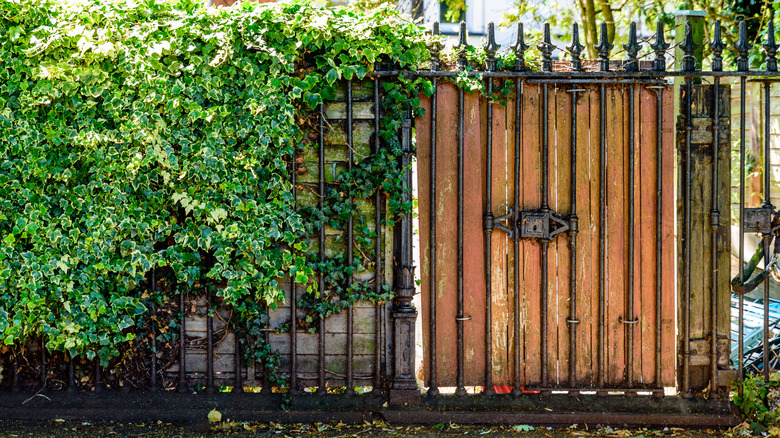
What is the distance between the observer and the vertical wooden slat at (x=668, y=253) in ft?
13.3

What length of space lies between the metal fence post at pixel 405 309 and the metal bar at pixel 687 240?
1.75 meters

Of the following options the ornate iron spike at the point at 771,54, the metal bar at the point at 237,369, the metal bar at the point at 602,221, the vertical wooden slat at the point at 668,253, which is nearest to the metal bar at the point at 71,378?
the metal bar at the point at 237,369

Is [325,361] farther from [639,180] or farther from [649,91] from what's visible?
[649,91]

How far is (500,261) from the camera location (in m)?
4.11

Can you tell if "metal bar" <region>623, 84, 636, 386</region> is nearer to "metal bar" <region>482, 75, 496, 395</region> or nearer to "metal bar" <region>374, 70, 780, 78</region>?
"metal bar" <region>374, 70, 780, 78</region>

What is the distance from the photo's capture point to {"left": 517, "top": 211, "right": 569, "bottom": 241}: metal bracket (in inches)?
158

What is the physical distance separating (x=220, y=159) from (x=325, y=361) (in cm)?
147

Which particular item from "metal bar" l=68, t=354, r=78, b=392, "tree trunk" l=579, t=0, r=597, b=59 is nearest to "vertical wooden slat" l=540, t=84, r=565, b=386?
"metal bar" l=68, t=354, r=78, b=392

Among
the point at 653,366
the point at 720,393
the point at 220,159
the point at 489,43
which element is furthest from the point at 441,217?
the point at 720,393

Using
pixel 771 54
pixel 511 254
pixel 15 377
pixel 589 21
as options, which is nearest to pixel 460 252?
pixel 511 254

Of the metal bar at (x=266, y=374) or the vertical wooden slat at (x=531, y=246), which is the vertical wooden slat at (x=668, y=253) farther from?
the metal bar at (x=266, y=374)

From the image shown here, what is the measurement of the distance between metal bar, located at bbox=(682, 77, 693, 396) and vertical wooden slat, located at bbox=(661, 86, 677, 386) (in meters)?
0.07

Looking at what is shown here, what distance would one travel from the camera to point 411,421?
4.07 m

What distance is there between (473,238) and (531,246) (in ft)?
1.25
